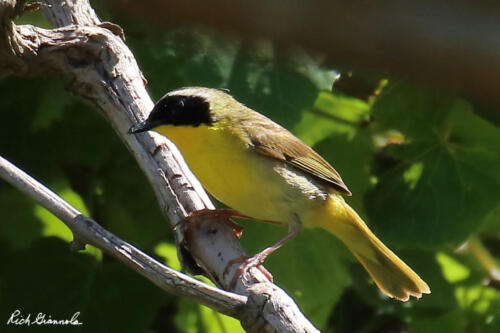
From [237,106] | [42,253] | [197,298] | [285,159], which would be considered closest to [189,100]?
[237,106]

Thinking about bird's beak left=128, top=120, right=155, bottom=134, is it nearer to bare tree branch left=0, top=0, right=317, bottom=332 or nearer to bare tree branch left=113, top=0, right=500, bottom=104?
bare tree branch left=0, top=0, right=317, bottom=332

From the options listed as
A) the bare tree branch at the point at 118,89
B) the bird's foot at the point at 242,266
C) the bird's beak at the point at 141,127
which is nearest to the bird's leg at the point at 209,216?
the bare tree branch at the point at 118,89

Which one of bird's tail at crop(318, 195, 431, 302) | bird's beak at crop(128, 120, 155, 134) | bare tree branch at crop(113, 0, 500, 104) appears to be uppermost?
bare tree branch at crop(113, 0, 500, 104)

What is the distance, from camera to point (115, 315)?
3400 mm

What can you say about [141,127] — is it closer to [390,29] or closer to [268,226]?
[268,226]

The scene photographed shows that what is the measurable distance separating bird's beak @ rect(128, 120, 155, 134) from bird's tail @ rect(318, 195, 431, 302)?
982mm

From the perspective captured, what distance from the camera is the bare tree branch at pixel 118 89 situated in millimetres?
2623

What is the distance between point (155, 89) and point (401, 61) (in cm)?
325

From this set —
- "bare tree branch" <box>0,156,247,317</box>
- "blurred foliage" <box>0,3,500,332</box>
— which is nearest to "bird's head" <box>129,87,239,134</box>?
"blurred foliage" <box>0,3,500,332</box>

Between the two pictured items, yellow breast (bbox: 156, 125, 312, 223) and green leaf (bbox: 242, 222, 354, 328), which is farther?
green leaf (bbox: 242, 222, 354, 328)

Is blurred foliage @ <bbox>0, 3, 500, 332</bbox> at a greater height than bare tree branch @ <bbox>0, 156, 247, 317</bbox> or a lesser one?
lesser

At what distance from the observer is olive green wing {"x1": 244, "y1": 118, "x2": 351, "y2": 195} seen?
316cm

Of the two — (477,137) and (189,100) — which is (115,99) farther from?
(477,137)

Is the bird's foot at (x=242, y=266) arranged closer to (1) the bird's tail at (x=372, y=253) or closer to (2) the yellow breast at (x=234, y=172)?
(2) the yellow breast at (x=234, y=172)
